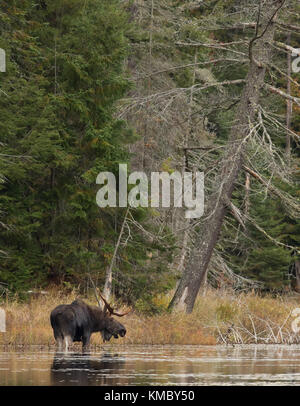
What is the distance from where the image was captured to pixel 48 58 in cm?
2544

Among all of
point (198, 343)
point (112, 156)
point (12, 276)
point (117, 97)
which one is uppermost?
point (117, 97)

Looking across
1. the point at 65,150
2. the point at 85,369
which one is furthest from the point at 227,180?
the point at 85,369

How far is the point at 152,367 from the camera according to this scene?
1524cm

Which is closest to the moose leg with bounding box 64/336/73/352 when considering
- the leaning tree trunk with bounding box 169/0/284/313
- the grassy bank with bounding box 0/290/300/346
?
the grassy bank with bounding box 0/290/300/346

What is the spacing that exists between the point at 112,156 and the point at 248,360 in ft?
28.5

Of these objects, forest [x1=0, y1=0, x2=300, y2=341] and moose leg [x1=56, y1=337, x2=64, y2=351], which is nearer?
moose leg [x1=56, y1=337, x2=64, y2=351]

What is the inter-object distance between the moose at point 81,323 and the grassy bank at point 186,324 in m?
0.88

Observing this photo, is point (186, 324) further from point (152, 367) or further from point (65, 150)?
point (152, 367)

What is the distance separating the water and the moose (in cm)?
38

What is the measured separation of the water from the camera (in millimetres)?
13258

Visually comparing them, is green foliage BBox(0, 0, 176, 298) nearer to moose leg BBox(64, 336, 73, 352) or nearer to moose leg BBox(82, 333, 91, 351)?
moose leg BBox(82, 333, 91, 351)

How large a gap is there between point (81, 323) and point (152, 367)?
4036 millimetres
